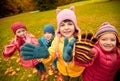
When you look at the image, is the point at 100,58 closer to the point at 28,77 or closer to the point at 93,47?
the point at 93,47

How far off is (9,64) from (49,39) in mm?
2004

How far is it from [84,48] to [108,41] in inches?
14.3

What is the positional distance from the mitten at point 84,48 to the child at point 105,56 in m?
0.04

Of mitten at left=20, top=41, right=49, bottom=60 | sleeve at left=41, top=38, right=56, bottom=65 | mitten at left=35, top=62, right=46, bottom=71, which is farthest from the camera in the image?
mitten at left=35, top=62, right=46, bottom=71

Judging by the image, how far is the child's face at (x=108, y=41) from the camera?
254 cm

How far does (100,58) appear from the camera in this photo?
2.58 metres

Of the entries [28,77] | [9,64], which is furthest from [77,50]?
[9,64]

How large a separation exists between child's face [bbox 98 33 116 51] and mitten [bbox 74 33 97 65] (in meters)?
0.21

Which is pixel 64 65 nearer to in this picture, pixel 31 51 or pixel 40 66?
pixel 31 51

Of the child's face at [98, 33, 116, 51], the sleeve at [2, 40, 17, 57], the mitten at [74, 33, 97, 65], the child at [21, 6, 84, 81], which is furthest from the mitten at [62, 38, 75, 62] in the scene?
the sleeve at [2, 40, 17, 57]

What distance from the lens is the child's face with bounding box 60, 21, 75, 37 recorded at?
114 inches

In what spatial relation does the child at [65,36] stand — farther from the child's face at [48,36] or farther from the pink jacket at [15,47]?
the child's face at [48,36]

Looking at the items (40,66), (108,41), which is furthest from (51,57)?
(40,66)

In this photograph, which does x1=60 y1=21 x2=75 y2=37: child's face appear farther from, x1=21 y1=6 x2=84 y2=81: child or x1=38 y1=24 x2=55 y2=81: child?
x1=38 y1=24 x2=55 y2=81: child
